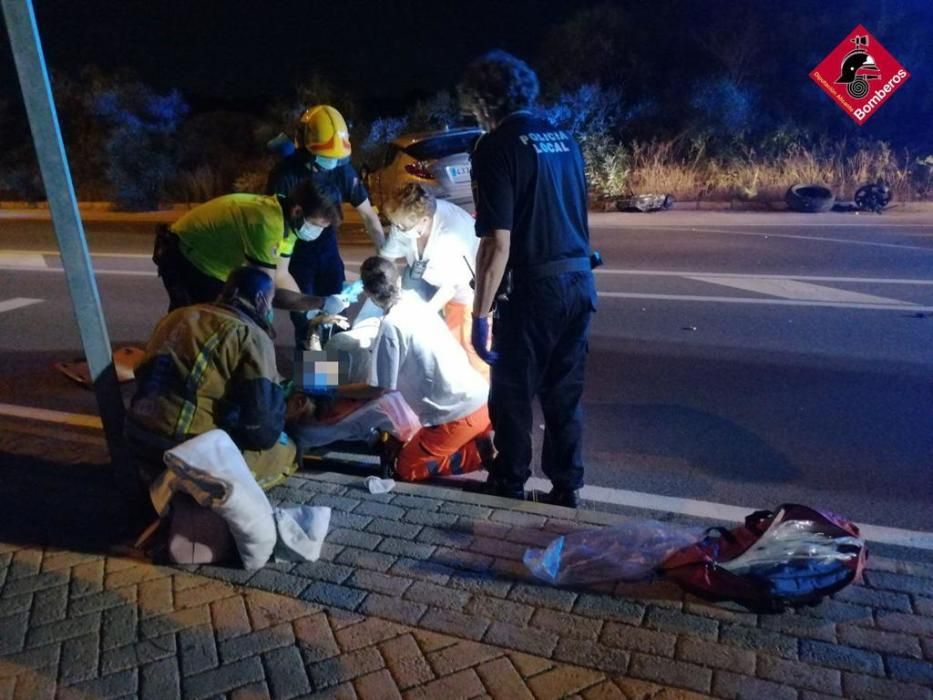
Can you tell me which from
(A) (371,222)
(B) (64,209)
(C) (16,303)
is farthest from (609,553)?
(C) (16,303)

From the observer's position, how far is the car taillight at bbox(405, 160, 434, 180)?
Result: 36.7 ft

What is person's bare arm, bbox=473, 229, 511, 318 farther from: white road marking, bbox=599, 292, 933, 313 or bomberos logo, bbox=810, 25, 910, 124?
bomberos logo, bbox=810, 25, 910, 124

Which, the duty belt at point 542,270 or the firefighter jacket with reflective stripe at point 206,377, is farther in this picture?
the duty belt at point 542,270

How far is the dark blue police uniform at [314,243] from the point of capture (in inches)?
204

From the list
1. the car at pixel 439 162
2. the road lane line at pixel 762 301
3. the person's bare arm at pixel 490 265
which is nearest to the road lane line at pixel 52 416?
the person's bare arm at pixel 490 265

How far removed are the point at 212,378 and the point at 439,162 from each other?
826 cm

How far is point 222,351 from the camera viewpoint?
3.33 meters

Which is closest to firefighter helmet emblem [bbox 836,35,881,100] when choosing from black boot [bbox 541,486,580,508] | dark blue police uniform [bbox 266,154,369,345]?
dark blue police uniform [bbox 266,154,369,345]

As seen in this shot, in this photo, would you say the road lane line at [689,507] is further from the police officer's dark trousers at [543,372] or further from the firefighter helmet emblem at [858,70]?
the firefighter helmet emblem at [858,70]

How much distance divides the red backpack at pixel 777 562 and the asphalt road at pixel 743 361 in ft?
3.28

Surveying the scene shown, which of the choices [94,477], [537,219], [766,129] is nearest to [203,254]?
[94,477]

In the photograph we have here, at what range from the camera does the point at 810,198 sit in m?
14.6

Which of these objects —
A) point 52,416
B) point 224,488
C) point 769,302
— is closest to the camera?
point 224,488

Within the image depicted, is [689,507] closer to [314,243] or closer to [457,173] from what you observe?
[314,243]
